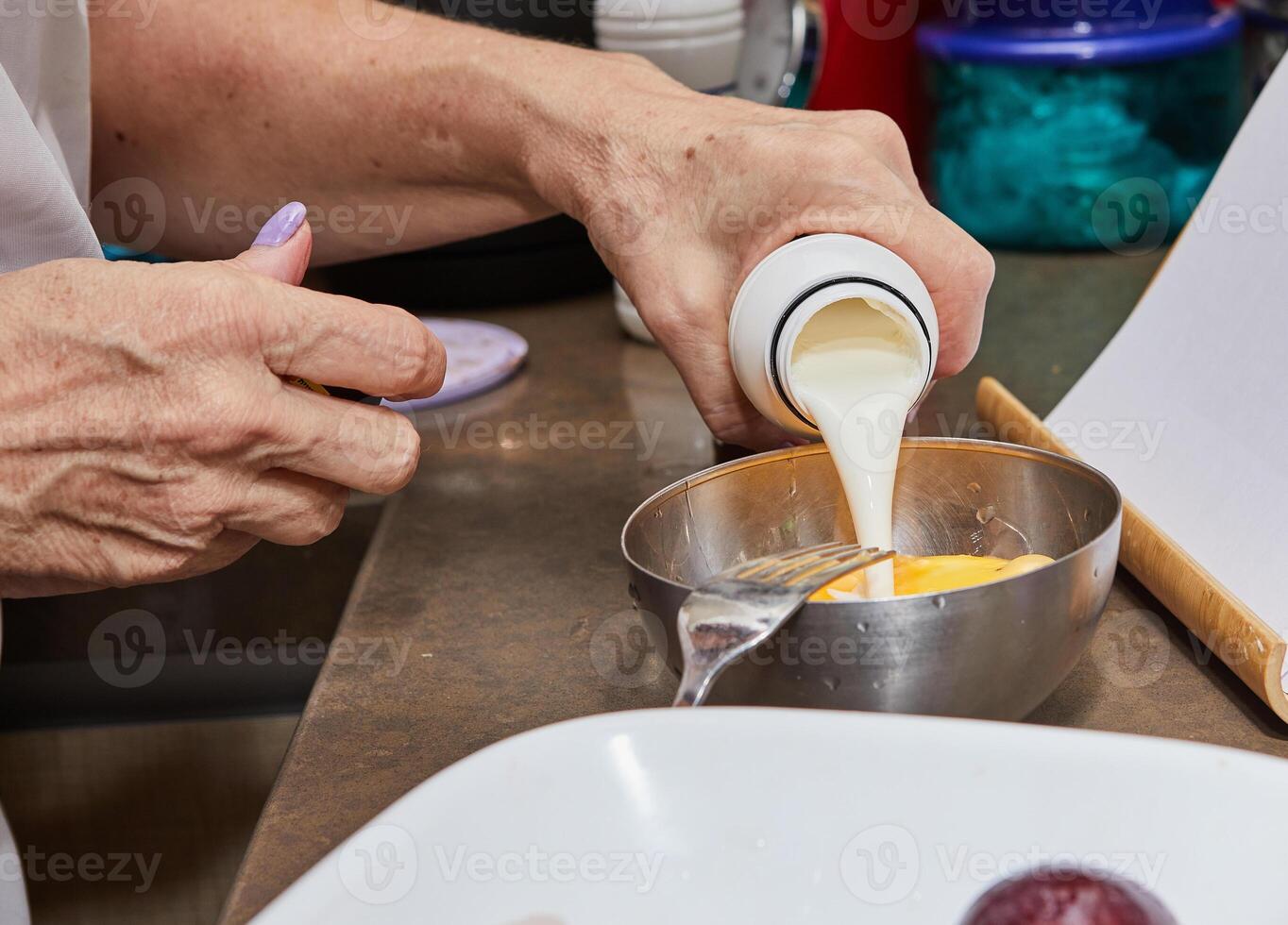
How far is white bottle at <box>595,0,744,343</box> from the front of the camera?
3.31 feet

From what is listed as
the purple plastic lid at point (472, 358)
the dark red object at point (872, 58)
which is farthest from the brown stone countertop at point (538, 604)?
the dark red object at point (872, 58)

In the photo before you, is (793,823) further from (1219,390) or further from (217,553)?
(1219,390)

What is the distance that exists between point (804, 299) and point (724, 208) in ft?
0.42

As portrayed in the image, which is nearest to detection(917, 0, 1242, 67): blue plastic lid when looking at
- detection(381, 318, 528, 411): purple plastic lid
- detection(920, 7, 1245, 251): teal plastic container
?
detection(920, 7, 1245, 251): teal plastic container

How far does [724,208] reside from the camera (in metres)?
0.71

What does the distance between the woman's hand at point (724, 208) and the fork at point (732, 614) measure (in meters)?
0.24

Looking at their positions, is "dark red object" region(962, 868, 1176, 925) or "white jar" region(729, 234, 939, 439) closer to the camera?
"dark red object" region(962, 868, 1176, 925)

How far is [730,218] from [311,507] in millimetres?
275

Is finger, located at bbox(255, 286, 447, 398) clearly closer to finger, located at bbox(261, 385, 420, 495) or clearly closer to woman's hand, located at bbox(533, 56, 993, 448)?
finger, located at bbox(261, 385, 420, 495)

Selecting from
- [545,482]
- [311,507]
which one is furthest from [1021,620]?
[545,482]

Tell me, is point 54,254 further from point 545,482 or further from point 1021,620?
point 1021,620

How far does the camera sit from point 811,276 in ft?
1.98

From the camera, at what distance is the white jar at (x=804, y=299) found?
0.60 metres

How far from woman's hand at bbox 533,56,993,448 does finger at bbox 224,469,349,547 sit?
0.72ft
